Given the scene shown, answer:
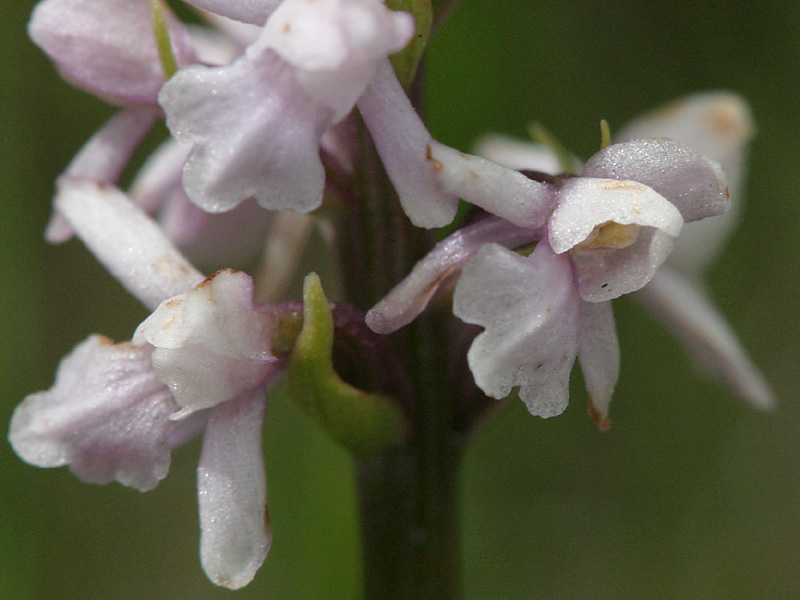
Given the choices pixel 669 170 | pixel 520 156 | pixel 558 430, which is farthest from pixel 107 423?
pixel 558 430

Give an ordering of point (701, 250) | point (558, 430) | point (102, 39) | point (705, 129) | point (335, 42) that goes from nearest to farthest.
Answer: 1. point (335, 42)
2. point (102, 39)
3. point (705, 129)
4. point (701, 250)
5. point (558, 430)

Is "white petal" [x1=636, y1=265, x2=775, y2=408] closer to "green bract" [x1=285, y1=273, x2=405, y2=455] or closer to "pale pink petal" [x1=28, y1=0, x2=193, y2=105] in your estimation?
"green bract" [x1=285, y1=273, x2=405, y2=455]

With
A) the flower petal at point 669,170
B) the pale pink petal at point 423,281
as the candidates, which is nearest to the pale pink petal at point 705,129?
the flower petal at point 669,170

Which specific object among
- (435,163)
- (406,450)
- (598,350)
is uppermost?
(435,163)

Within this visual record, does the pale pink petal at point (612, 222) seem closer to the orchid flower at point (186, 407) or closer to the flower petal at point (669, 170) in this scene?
the flower petal at point (669, 170)

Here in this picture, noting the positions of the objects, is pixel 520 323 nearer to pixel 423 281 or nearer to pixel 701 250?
pixel 423 281

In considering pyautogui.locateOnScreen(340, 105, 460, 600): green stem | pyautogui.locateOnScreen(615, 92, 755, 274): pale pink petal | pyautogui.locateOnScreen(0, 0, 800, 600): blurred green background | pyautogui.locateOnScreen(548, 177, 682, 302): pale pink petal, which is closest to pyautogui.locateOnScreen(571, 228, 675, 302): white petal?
pyautogui.locateOnScreen(548, 177, 682, 302): pale pink petal
